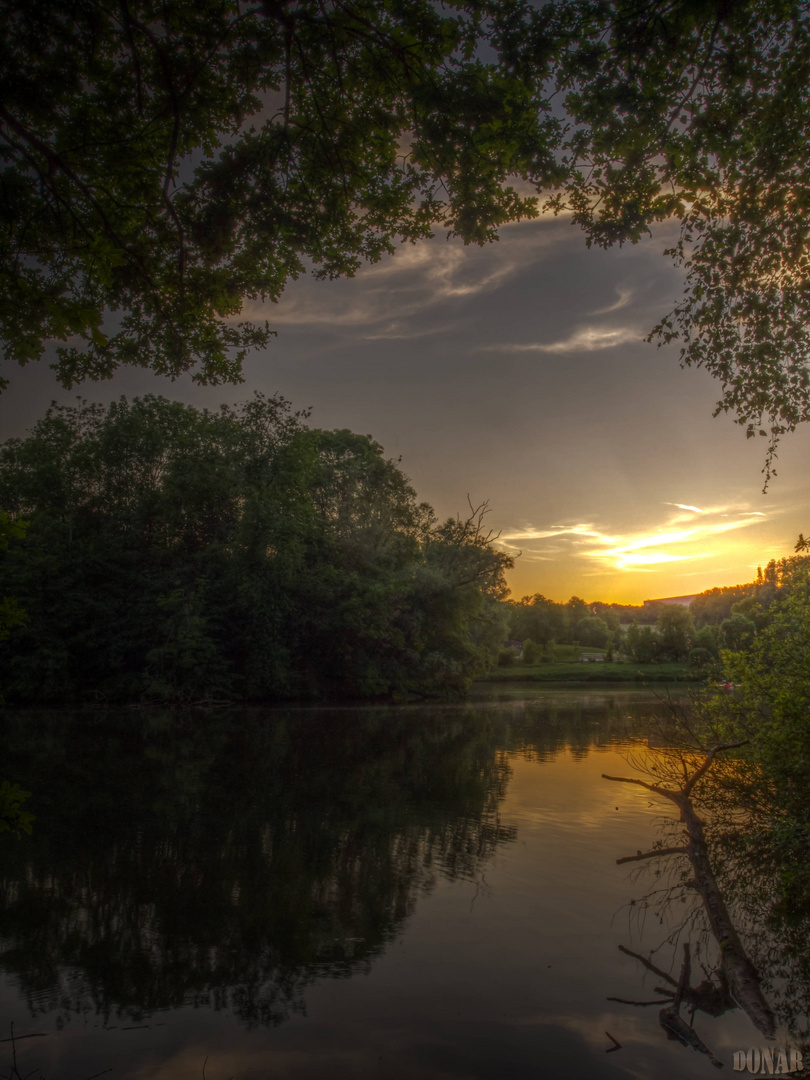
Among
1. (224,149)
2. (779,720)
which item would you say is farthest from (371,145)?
(779,720)

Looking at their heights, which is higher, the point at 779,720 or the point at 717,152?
the point at 717,152

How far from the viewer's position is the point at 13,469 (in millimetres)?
41781

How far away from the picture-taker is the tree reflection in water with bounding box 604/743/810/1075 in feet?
18.5

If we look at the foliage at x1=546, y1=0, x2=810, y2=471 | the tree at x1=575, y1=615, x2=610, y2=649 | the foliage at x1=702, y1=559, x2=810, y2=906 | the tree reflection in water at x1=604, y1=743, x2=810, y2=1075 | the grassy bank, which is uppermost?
the foliage at x1=546, y1=0, x2=810, y2=471

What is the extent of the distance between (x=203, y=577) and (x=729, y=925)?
35.8m

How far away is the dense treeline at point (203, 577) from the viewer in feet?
119

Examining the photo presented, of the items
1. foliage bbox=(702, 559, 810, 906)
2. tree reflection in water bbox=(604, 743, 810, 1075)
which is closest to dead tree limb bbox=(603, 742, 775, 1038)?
tree reflection in water bbox=(604, 743, 810, 1075)

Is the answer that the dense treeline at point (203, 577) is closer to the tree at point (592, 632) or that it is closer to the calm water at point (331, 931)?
the calm water at point (331, 931)

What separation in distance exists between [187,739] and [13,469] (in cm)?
2767

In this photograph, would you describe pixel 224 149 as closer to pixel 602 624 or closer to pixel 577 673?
pixel 577 673

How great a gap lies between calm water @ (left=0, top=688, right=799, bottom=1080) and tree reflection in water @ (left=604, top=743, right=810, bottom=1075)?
0.20m

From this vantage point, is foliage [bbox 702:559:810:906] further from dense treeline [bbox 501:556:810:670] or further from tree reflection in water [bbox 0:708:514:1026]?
dense treeline [bbox 501:556:810:670]

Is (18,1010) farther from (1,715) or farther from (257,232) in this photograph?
(1,715)

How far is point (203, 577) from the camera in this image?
39.0 meters
